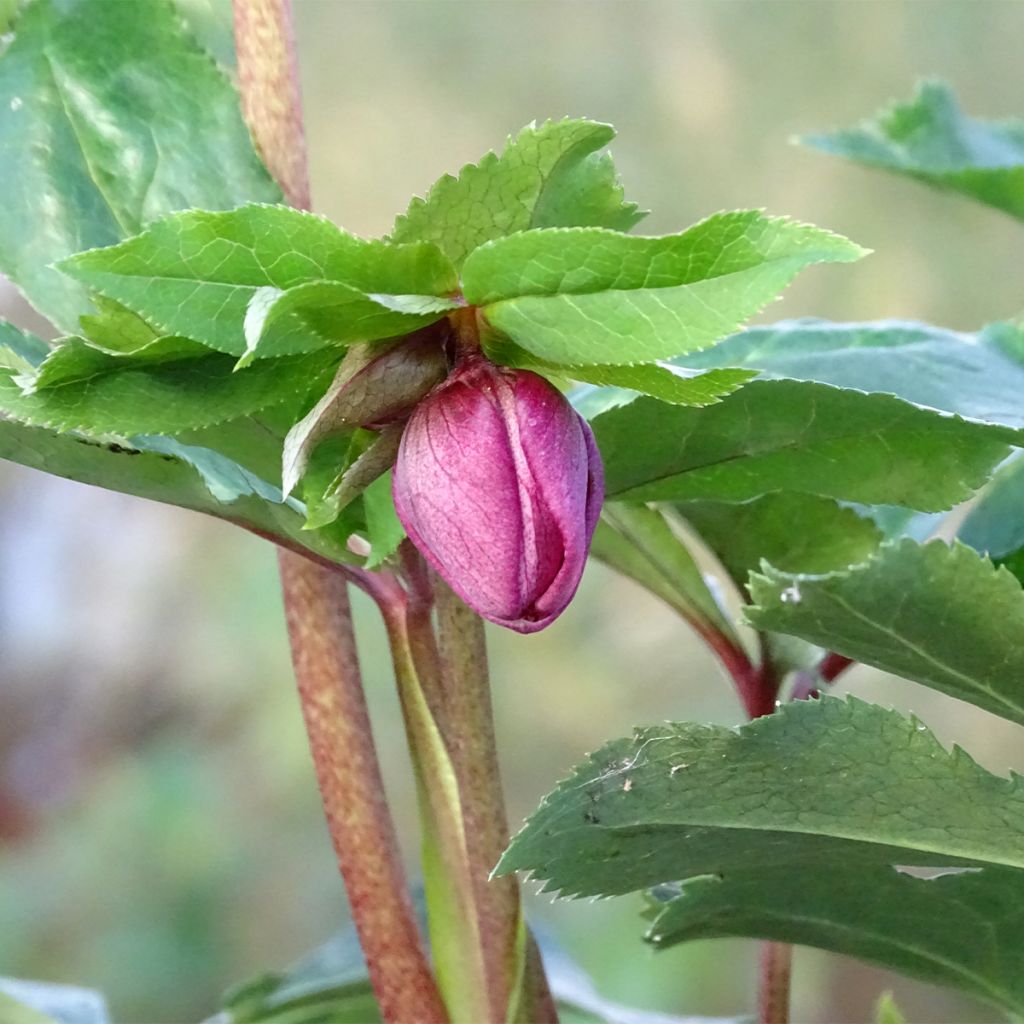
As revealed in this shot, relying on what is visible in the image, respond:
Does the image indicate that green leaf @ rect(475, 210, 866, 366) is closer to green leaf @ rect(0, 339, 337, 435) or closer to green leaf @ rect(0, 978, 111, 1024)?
green leaf @ rect(0, 339, 337, 435)

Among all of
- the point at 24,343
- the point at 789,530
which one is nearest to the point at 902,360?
the point at 789,530

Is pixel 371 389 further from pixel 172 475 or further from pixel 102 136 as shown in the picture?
pixel 102 136

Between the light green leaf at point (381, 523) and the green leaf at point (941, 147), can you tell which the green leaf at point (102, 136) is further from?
the green leaf at point (941, 147)

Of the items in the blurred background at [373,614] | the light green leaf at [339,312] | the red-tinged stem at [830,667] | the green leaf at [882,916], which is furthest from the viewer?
the blurred background at [373,614]

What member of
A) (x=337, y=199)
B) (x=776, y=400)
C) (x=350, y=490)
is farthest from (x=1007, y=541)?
(x=337, y=199)

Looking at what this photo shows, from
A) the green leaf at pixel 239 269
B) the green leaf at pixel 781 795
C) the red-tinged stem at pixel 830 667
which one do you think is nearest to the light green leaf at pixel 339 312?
the green leaf at pixel 239 269

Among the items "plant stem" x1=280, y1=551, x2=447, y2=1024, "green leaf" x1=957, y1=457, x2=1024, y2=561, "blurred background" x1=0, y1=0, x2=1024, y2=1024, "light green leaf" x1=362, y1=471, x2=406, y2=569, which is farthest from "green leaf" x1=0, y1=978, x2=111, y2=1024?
"blurred background" x1=0, y1=0, x2=1024, y2=1024
